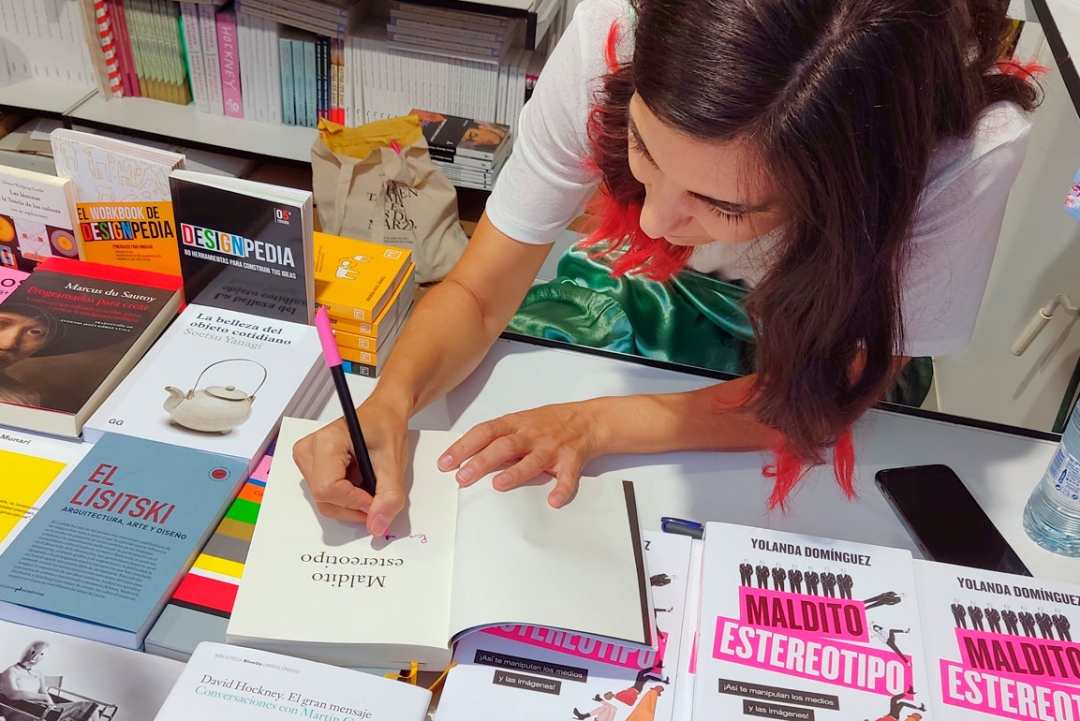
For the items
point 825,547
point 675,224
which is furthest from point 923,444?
point 675,224

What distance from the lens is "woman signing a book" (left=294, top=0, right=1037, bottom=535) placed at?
2.07 feet

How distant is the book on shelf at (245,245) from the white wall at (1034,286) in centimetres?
116

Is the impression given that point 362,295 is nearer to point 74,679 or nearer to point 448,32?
point 74,679

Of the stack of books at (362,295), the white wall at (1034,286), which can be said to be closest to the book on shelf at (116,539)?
the stack of books at (362,295)

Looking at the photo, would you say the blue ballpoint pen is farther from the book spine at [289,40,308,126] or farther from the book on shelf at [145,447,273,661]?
the book spine at [289,40,308,126]

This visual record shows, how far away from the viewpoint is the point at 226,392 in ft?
2.85

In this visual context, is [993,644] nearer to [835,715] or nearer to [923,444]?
[835,715]

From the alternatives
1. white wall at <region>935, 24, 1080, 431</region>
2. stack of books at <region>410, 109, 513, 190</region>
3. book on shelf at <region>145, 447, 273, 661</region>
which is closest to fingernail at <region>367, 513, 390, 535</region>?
book on shelf at <region>145, 447, 273, 661</region>

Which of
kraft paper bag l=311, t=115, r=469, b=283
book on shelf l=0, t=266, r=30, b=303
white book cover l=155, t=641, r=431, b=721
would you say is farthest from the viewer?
kraft paper bag l=311, t=115, r=469, b=283

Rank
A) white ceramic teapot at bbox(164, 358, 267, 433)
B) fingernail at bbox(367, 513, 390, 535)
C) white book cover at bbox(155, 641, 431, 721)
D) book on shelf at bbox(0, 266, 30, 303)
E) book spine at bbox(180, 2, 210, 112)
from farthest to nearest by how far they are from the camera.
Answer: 1. book spine at bbox(180, 2, 210, 112)
2. book on shelf at bbox(0, 266, 30, 303)
3. white ceramic teapot at bbox(164, 358, 267, 433)
4. fingernail at bbox(367, 513, 390, 535)
5. white book cover at bbox(155, 641, 431, 721)

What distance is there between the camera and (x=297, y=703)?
24.1 inches

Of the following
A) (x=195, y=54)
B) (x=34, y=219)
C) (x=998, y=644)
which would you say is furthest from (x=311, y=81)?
(x=998, y=644)

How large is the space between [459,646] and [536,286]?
0.73 m

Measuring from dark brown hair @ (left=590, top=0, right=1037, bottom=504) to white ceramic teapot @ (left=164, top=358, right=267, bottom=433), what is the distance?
0.49 metres
